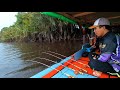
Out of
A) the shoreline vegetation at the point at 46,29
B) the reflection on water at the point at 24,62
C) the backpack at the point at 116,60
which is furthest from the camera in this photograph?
the shoreline vegetation at the point at 46,29

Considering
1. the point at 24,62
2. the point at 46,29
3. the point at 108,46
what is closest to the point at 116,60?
the point at 108,46

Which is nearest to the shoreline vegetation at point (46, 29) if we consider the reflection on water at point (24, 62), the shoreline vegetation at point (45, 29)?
the shoreline vegetation at point (45, 29)

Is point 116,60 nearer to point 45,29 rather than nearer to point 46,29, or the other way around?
point 46,29

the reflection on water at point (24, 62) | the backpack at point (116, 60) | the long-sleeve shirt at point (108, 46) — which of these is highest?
the long-sleeve shirt at point (108, 46)

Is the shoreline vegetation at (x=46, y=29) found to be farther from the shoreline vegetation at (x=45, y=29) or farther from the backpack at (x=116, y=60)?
the backpack at (x=116, y=60)

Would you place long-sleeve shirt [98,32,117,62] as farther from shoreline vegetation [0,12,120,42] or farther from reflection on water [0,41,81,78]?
shoreline vegetation [0,12,120,42]

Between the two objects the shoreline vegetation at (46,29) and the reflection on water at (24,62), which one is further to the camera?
the shoreline vegetation at (46,29)

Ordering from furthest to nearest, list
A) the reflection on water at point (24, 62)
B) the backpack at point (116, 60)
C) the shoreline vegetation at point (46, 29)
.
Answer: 1. the shoreline vegetation at point (46, 29)
2. the reflection on water at point (24, 62)
3. the backpack at point (116, 60)

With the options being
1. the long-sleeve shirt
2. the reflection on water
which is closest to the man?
the long-sleeve shirt
